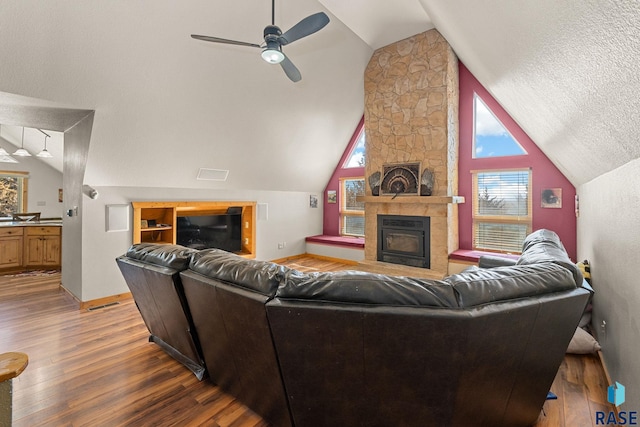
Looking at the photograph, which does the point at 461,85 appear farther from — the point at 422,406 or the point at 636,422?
the point at 422,406

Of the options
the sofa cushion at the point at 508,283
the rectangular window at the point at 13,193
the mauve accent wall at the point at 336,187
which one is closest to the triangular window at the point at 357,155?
the mauve accent wall at the point at 336,187

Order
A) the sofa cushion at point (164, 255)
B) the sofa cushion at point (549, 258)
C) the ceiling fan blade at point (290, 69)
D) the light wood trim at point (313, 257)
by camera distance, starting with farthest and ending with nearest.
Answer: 1. the light wood trim at point (313, 257)
2. the ceiling fan blade at point (290, 69)
3. the sofa cushion at point (164, 255)
4. the sofa cushion at point (549, 258)

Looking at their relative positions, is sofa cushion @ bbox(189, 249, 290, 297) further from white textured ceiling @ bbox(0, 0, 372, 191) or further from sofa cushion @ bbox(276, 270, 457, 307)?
white textured ceiling @ bbox(0, 0, 372, 191)

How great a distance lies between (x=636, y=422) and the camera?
150cm

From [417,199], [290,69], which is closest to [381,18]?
[290,69]

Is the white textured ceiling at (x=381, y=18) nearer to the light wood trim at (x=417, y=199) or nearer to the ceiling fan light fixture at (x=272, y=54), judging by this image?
the ceiling fan light fixture at (x=272, y=54)

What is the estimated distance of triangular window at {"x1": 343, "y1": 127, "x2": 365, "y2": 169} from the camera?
6484 mm

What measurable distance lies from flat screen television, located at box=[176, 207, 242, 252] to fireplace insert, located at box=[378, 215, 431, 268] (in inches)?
113

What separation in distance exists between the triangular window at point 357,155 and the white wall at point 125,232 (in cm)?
148

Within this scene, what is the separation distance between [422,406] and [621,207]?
1730 millimetres

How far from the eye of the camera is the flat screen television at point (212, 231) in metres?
4.99

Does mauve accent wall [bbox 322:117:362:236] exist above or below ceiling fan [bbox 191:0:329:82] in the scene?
below

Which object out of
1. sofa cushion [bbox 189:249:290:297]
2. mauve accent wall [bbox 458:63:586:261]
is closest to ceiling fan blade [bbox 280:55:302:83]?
sofa cushion [bbox 189:249:290:297]

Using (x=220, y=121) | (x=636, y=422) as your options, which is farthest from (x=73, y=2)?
(x=636, y=422)
